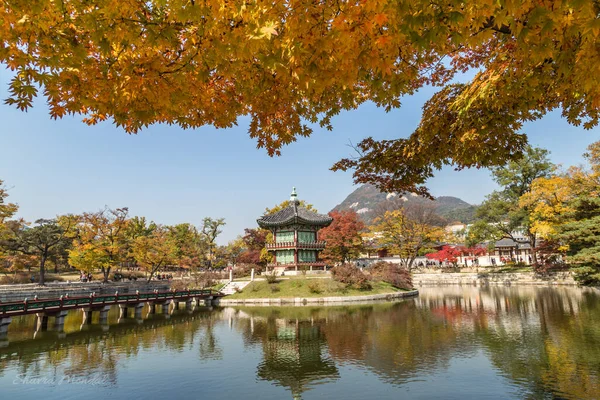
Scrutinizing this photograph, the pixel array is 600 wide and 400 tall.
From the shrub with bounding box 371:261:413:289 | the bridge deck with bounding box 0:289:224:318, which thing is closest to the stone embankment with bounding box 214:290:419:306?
the bridge deck with bounding box 0:289:224:318

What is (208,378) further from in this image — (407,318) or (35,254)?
(35,254)

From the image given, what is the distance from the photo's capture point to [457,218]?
147 metres

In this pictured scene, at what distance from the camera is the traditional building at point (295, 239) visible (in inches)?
1529

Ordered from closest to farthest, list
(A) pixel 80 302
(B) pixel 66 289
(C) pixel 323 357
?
(C) pixel 323 357 → (A) pixel 80 302 → (B) pixel 66 289

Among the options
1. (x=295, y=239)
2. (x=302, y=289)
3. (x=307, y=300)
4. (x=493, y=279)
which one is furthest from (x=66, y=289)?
(x=493, y=279)

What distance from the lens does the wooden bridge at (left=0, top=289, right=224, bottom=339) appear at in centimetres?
1648

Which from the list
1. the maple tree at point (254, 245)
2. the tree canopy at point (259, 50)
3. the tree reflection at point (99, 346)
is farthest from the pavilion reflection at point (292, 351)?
the maple tree at point (254, 245)

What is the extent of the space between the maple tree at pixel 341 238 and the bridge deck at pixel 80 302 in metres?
19.7

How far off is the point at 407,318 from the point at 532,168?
31.2 m

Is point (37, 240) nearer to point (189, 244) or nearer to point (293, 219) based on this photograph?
point (189, 244)

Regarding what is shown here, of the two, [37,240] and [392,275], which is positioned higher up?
[37,240]

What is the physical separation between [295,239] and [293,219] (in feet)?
7.42

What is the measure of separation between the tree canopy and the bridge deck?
1784 cm

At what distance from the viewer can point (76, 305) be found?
19.3m
